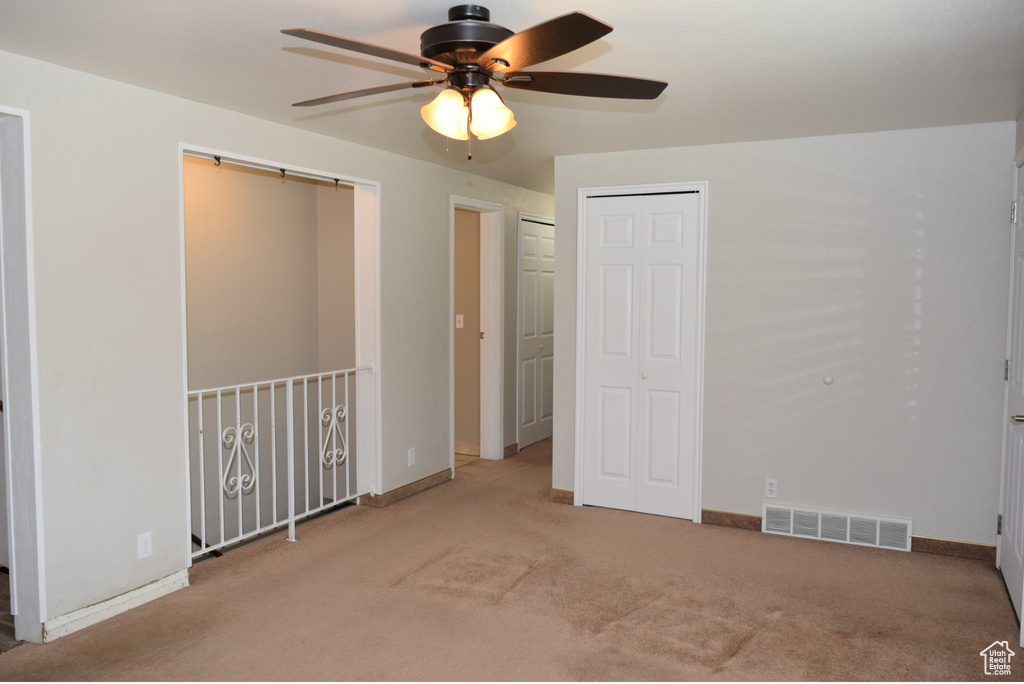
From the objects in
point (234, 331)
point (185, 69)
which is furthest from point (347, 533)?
point (185, 69)

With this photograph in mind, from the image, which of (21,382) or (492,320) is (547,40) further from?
Answer: (492,320)

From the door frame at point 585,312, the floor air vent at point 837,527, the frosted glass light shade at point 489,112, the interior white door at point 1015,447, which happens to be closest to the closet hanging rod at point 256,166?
the door frame at point 585,312

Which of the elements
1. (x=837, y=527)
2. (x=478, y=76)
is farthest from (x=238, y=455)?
(x=837, y=527)

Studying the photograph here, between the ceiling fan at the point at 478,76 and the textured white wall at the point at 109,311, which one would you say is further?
the textured white wall at the point at 109,311

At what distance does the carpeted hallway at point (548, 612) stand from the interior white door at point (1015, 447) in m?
0.17

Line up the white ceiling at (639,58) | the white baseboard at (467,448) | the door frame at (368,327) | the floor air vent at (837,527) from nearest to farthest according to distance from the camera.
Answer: the white ceiling at (639,58), the floor air vent at (837,527), the door frame at (368,327), the white baseboard at (467,448)

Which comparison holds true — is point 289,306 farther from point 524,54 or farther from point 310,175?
point 524,54

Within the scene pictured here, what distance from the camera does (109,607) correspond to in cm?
298

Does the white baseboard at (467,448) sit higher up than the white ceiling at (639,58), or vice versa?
the white ceiling at (639,58)

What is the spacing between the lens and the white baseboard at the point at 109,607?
278 cm

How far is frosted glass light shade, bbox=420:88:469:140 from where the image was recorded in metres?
2.02

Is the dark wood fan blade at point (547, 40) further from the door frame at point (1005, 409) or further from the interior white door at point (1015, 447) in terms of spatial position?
the door frame at point (1005, 409)

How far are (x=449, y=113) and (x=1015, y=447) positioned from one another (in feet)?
10.2

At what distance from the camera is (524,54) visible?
1.81 meters
